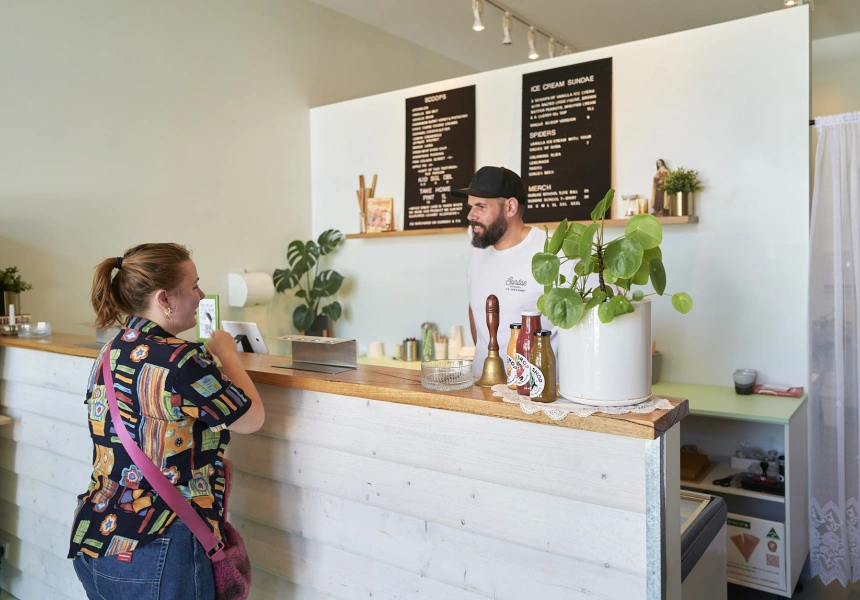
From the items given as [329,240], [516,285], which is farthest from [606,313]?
[329,240]

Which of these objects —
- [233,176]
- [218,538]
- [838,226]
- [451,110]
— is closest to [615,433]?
[218,538]

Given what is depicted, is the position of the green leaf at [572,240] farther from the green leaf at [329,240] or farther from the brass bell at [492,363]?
the green leaf at [329,240]

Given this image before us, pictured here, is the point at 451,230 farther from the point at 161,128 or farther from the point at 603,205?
the point at 603,205

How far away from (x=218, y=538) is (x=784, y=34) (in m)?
3.27

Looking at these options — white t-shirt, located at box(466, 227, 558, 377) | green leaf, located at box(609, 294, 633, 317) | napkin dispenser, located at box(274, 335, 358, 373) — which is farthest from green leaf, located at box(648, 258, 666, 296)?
white t-shirt, located at box(466, 227, 558, 377)

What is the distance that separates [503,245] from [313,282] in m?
2.50

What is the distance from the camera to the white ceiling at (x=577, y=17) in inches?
184

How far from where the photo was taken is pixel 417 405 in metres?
1.57

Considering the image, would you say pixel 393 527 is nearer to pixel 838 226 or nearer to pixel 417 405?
pixel 417 405

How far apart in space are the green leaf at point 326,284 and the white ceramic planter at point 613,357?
3530 millimetres

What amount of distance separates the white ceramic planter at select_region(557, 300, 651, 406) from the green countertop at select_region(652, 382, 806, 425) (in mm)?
1766

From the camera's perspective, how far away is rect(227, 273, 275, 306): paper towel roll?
4363mm

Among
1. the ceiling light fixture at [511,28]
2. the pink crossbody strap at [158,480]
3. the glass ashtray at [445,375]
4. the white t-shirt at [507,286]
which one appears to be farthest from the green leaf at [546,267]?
the ceiling light fixture at [511,28]

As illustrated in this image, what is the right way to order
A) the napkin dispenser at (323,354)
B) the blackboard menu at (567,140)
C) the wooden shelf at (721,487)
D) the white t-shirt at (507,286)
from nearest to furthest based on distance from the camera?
1. the napkin dispenser at (323,354)
2. the white t-shirt at (507,286)
3. the wooden shelf at (721,487)
4. the blackboard menu at (567,140)
